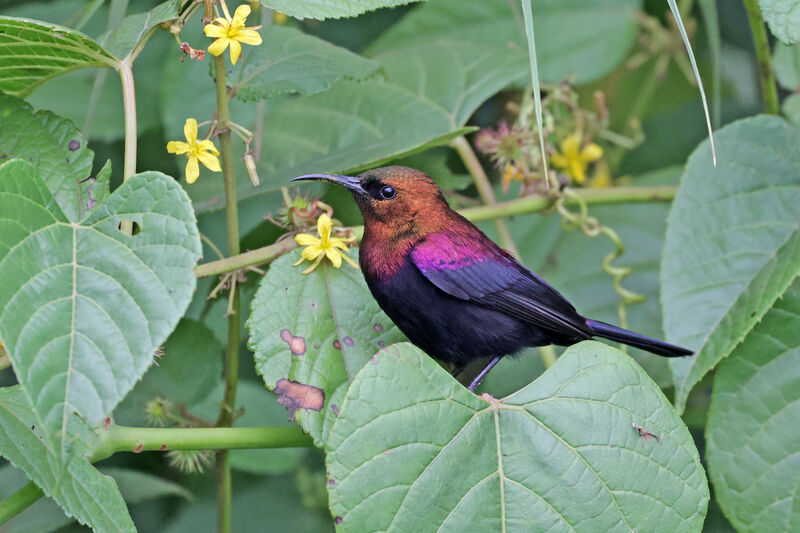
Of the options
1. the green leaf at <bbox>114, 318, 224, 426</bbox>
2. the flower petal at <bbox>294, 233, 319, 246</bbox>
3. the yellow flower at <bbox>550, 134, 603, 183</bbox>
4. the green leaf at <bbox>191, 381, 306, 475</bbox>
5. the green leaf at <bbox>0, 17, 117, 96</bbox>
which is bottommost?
the green leaf at <bbox>191, 381, 306, 475</bbox>

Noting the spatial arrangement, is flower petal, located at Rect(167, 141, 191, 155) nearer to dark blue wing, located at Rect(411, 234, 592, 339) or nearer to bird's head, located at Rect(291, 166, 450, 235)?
bird's head, located at Rect(291, 166, 450, 235)

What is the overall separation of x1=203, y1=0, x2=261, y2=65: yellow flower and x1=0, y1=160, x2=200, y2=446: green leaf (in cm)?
39

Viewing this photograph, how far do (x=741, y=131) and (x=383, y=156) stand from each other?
1.02 metres

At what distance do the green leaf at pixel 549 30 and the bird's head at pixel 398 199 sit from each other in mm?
1028

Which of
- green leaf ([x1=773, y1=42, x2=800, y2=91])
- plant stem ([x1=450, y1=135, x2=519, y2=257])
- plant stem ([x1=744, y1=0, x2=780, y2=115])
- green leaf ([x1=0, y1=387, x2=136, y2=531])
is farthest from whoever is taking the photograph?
green leaf ([x1=773, y1=42, x2=800, y2=91])

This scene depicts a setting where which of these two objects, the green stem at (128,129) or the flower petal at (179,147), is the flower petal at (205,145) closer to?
the flower petal at (179,147)

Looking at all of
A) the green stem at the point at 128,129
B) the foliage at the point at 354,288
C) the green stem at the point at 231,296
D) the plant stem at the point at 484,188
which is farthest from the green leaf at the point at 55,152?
the plant stem at the point at 484,188

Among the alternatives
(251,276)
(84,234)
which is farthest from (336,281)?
(84,234)

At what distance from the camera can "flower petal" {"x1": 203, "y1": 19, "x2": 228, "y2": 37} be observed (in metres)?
1.71

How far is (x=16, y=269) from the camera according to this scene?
1.37 m

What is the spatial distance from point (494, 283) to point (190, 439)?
2.98 feet

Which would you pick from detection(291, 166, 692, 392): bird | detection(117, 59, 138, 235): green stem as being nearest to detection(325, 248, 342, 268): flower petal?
detection(291, 166, 692, 392): bird

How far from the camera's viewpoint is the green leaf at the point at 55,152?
1.83 metres

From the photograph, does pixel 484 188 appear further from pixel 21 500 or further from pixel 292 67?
pixel 21 500
